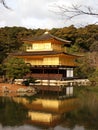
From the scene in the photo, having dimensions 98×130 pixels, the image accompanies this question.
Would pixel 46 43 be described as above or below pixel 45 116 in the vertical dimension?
above

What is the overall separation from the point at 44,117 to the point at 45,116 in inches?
9.7

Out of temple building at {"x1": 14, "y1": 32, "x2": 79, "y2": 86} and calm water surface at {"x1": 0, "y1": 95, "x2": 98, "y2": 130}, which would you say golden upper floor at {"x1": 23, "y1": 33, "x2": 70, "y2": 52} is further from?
calm water surface at {"x1": 0, "y1": 95, "x2": 98, "y2": 130}

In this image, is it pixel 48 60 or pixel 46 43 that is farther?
pixel 46 43

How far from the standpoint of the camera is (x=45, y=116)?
522 inches

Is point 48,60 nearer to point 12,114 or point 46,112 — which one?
point 46,112

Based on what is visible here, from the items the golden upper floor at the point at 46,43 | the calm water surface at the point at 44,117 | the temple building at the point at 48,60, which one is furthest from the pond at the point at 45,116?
the golden upper floor at the point at 46,43

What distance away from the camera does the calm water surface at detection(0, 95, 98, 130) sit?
1086 cm

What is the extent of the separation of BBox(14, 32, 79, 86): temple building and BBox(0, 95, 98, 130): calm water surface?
642 inches

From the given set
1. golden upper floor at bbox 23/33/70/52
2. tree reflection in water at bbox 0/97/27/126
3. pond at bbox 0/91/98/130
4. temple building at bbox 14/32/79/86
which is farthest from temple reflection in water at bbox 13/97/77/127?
golden upper floor at bbox 23/33/70/52

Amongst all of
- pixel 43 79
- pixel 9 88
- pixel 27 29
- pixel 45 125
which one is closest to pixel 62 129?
pixel 45 125

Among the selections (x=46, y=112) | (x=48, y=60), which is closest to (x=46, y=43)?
(x=48, y=60)

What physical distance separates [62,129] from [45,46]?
2579 centimetres

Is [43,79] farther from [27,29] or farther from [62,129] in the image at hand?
[27,29]

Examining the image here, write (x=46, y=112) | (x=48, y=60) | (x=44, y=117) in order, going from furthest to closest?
(x=48, y=60), (x=46, y=112), (x=44, y=117)
